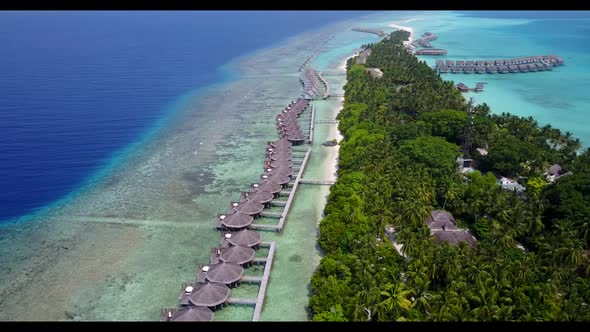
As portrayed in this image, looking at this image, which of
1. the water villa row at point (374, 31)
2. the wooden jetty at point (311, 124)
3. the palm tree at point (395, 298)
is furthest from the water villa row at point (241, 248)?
the water villa row at point (374, 31)

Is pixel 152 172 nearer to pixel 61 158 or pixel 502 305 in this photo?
pixel 61 158

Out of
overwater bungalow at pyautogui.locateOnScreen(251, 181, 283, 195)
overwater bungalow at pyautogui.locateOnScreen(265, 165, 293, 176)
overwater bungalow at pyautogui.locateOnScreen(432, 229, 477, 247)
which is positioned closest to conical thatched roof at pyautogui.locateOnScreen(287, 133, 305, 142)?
overwater bungalow at pyautogui.locateOnScreen(265, 165, 293, 176)

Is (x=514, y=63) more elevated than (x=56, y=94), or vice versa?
(x=514, y=63)

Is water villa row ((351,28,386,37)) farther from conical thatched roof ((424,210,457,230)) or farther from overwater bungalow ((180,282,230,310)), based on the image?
overwater bungalow ((180,282,230,310))

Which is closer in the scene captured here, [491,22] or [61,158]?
[61,158]

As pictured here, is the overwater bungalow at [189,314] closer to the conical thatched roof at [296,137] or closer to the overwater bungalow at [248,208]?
the overwater bungalow at [248,208]
